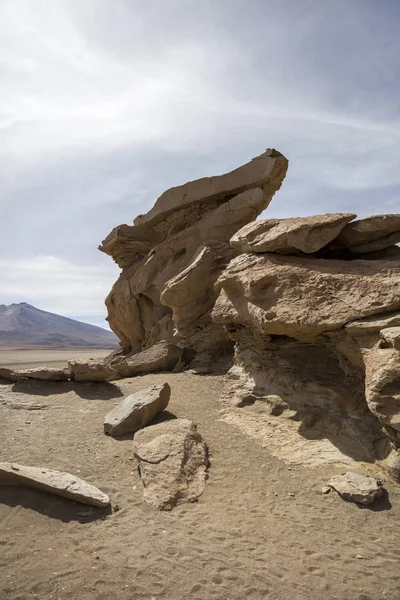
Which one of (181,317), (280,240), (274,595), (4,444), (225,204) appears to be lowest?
(274,595)

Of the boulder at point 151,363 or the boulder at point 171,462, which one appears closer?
the boulder at point 171,462

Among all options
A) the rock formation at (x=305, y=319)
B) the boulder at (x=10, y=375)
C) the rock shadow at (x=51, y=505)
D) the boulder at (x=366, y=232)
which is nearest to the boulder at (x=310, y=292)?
the rock formation at (x=305, y=319)

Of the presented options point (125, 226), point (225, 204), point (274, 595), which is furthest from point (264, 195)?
point (274, 595)

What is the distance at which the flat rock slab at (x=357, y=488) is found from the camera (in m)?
5.45

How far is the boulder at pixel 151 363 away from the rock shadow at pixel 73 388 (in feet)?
4.38

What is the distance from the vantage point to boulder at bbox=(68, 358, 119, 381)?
10555 mm

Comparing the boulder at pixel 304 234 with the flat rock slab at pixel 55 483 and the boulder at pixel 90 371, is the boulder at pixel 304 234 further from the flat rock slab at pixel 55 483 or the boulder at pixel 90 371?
the flat rock slab at pixel 55 483

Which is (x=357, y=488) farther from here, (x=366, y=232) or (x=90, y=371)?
(x=90, y=371)

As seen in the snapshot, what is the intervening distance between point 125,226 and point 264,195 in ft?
23.7

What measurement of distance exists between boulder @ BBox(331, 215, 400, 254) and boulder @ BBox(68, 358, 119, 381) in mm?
6725

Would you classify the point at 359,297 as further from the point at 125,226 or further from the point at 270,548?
the point at 125,226

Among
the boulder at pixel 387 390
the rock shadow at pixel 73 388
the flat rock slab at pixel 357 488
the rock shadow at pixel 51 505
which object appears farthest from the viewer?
the rock shadow at pixel 73 388

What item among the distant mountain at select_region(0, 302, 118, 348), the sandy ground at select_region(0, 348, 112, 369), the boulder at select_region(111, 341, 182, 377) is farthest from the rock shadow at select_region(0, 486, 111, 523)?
the distant mountain at select_region(0, 302, 118, 348)

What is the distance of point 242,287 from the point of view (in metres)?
9.35
